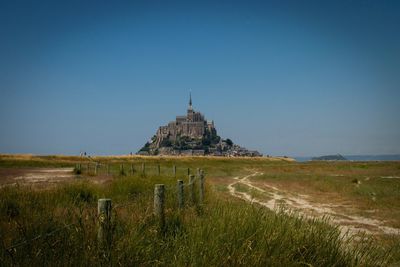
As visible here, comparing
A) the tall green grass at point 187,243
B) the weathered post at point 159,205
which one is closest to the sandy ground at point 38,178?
the weathered post at point 159,205

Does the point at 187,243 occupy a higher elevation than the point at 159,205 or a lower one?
lower

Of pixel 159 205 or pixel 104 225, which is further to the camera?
pixel 159 205

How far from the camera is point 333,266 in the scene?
4848mm

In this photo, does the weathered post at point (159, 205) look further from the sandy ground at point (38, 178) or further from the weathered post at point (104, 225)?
the sandy ground at point (38, 178)

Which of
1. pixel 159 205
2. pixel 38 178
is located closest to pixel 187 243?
pixel 159 205

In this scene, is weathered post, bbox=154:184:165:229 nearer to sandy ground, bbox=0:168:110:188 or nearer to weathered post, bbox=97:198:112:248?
weathered post, bbox=97:198:112:248

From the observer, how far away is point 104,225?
4.18 metres

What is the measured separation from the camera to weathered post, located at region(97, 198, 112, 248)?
413 centimetres

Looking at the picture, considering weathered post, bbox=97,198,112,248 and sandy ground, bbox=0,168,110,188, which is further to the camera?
sandy ground, bbox=0,168,110,188

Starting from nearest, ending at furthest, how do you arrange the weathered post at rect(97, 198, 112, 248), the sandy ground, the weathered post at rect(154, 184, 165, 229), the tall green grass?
1. the tall green grass
2. the weathered post at rect(97, 198, 112, 248)
3. the weathered post at rect(154, 184, 165, 229)
4. the sandy ground

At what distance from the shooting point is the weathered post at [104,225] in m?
4.13

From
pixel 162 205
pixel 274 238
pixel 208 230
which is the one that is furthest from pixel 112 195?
pixel 274 238

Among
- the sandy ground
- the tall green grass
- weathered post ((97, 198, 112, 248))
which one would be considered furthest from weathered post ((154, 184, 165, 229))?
the sandy ground

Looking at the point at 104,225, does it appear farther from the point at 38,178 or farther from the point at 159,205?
the point at 38,178
